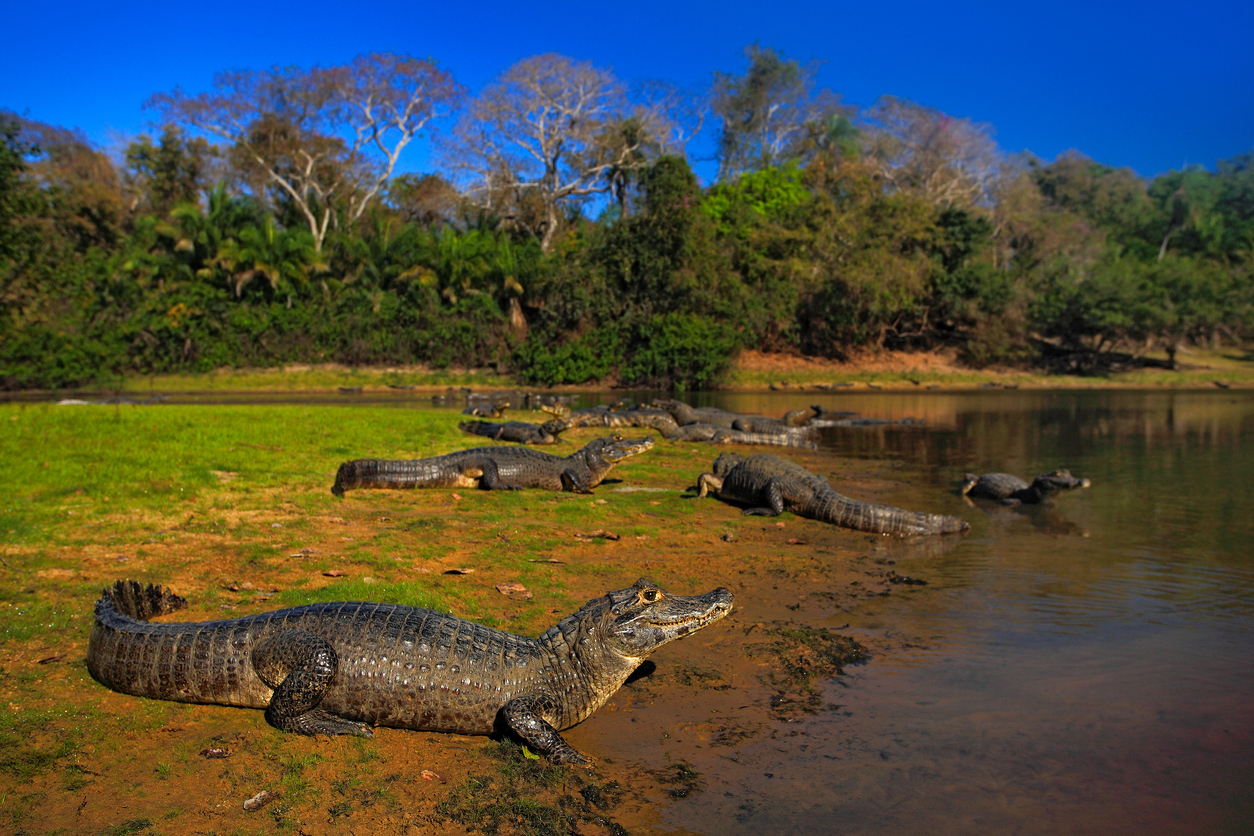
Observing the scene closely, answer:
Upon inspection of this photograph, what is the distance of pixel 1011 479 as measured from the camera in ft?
34.3

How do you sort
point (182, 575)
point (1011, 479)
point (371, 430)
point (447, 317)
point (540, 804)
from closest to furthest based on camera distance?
point (540, 804) < point (182, 575) < point (1011, 479) < point (371, 430) < point (447, 317)

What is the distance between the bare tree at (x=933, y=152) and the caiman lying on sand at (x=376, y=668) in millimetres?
44786

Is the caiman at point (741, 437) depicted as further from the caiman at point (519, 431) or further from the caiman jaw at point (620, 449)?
the caiman jaw at point (620, 449)

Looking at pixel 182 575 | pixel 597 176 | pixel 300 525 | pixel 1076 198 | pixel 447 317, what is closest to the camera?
pixel 182 575

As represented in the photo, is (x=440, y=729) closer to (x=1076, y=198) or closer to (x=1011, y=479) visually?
(x=1011, y=479)

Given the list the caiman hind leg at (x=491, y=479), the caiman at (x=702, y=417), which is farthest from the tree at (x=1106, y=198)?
the caiman hind leg at (x=491, y=479)

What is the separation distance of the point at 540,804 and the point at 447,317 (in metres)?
29.8

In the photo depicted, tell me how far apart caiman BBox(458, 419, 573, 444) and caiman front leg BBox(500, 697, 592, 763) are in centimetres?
958

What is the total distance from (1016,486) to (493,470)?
6858 mm

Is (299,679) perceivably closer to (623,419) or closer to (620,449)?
(620,449)

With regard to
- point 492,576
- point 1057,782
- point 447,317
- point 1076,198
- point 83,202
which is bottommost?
point 1057,782

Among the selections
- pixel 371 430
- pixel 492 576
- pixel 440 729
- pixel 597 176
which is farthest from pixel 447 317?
pixel 440 729

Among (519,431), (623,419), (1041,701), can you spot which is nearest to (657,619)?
(1041,701)

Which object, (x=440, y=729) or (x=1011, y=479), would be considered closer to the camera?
A: (x=440, y=729)
